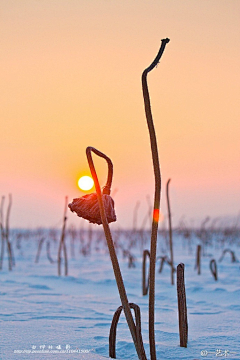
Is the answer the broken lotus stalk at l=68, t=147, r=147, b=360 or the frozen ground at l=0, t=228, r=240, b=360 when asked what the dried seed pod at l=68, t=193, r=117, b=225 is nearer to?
the broken lotus stalk at l=68, t=147, r=147, b=360

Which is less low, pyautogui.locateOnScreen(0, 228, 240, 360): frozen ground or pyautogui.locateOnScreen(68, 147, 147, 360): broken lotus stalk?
pyautogui.locateOnScreen(68, 147, 147, 360): broken lotus stalk

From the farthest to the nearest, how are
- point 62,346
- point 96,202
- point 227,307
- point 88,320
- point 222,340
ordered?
1. point 227,307
2. point 88,320
3. point 222,340
4. point 62,346
5. point 96,202

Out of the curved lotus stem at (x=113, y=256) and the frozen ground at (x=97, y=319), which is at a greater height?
the curved lotus stem at (x=113, y=256)

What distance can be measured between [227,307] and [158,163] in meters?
2.28

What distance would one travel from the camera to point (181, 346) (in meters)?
2.18

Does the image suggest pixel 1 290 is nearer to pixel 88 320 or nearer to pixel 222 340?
pixel 88 320

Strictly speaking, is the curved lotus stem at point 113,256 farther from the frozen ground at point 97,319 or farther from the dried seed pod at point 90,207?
the frozen ground at point 97,319

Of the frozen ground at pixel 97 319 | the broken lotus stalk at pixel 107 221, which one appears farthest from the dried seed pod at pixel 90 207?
the frozen ground at pixel 97 319

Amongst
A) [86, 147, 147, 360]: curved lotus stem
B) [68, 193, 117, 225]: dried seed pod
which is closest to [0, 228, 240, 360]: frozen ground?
[86, 147, 147, 360]: curved lotus stem

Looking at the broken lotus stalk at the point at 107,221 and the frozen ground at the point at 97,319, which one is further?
the frozen ground at the point at 97,319

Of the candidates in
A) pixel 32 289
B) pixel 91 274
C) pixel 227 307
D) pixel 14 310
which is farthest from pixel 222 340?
pixel 91 274

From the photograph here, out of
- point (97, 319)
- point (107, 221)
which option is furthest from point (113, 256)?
point (97, 319)

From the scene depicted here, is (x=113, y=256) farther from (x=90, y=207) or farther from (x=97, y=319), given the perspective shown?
(x=97, y=319)

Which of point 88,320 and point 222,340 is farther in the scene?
point 88,320
